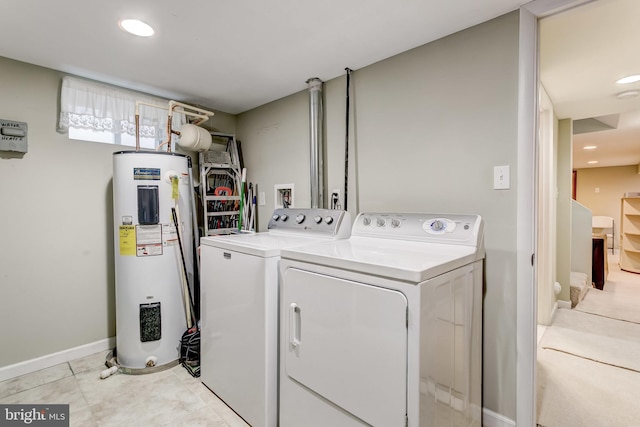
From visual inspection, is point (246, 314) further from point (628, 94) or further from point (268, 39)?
point (628, 94)

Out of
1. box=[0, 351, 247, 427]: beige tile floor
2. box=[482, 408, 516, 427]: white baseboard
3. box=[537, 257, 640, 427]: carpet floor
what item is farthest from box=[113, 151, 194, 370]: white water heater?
box=[537, 257, 640, 427]: carpet floor

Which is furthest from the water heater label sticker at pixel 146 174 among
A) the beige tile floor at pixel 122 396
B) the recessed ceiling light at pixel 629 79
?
the recessed ceiling light at pixel 629 79

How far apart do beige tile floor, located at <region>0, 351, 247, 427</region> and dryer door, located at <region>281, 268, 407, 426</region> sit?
0.72 metres

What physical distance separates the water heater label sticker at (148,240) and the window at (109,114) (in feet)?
3.04

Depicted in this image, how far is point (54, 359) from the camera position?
2.29m

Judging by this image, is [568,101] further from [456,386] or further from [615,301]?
[456,386]

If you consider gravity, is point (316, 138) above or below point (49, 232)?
above

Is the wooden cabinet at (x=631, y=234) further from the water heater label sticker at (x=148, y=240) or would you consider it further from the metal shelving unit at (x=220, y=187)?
the water heater label sticker at (x=148, y=240)

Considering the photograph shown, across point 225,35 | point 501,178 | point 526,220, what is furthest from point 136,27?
point 526,220

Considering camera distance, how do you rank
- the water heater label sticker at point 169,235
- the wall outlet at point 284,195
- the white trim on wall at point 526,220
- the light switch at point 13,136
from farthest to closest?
the wall outlet at point 284,195, the water heater label sticker at point 169,235, the light switch at point 13,136, the white trim on wall at point 526,220

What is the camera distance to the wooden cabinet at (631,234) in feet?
16.8

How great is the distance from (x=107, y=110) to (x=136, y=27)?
39.3 inches

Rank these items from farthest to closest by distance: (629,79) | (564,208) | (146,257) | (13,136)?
1. (564,208)
2. (629,79)
3. (146,257)
4. (13,136)

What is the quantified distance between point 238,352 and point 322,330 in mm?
694
